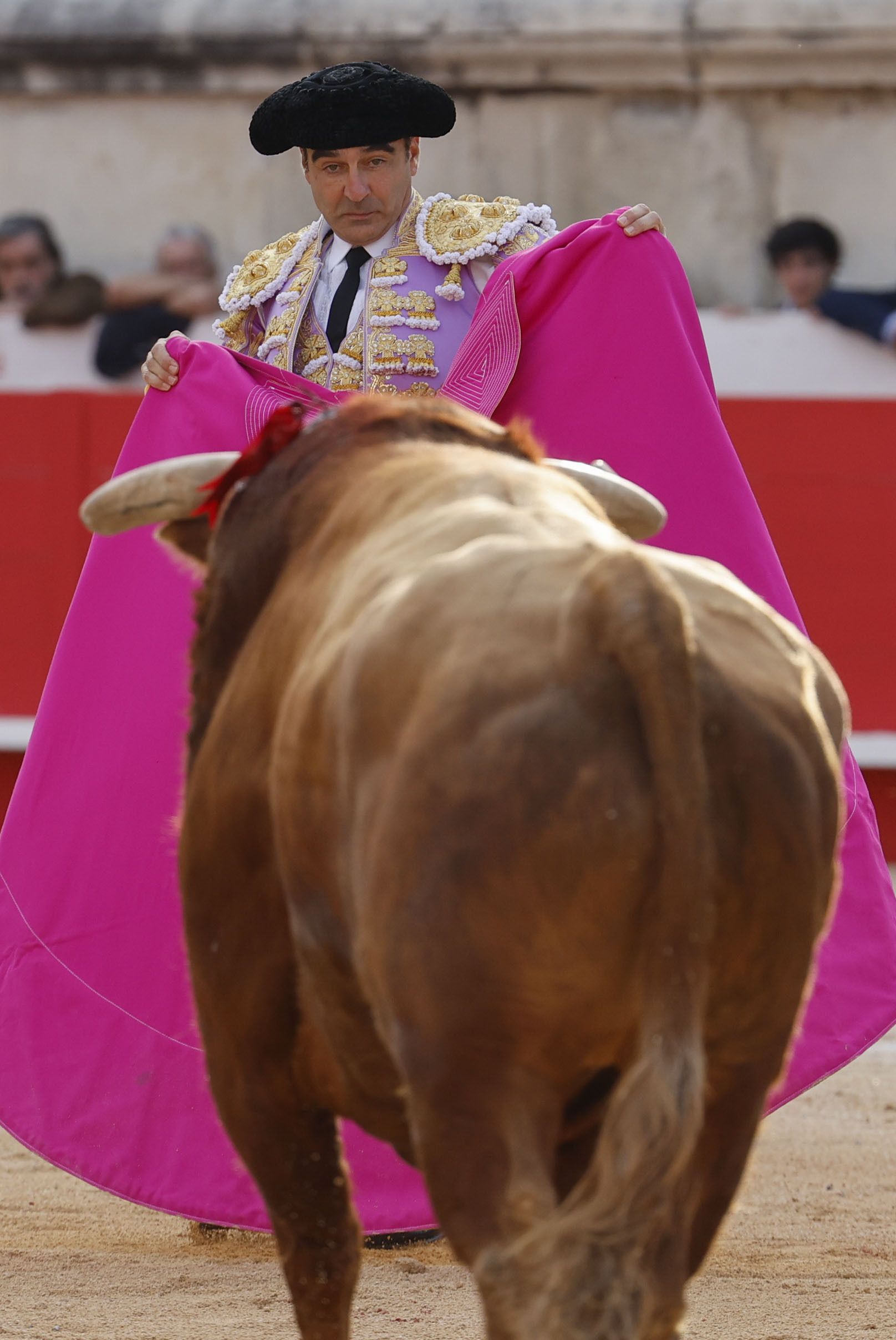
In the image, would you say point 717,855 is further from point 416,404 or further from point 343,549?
point 416,404

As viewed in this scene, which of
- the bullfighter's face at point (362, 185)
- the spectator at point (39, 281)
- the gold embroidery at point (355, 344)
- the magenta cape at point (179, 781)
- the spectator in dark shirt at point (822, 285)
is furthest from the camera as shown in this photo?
the spectator at point (39, 281)

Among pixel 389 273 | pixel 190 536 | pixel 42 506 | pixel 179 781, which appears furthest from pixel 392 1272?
pixel 42 506

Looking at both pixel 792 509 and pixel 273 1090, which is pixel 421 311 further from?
pixel 792 509

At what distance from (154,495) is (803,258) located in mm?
4641

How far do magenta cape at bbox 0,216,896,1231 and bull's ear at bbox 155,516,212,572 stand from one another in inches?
29.5

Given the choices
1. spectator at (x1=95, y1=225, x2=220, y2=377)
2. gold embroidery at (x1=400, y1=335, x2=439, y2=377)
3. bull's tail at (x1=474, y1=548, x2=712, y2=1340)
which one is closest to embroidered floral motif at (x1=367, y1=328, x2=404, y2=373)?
gold embroidery at (x1=400, y1=335, x2=439, y2=377)

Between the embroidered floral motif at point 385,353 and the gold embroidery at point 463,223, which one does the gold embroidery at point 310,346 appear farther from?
the gold embroidery at point 463,223

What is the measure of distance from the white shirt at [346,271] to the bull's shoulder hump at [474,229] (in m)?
0.03

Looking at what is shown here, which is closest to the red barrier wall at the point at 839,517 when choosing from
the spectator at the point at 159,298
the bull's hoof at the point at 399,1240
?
the spectator at the point at 159,298

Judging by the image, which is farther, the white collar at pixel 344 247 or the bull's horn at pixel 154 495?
the white collar at pixel 344 247

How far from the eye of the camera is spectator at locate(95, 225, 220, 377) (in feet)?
21.7

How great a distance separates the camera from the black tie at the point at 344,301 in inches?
131

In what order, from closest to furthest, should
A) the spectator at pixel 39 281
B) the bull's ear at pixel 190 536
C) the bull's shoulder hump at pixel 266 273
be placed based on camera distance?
the bull's ear at pixel 190 536 → the bull's shoulder hump at pixel 266 273 → the spectator at pixel 39 281

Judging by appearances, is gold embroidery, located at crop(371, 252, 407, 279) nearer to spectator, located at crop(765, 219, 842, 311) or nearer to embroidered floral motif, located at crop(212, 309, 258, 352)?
embroidered floral motif, located at crop(212, 309, 258, 352)
